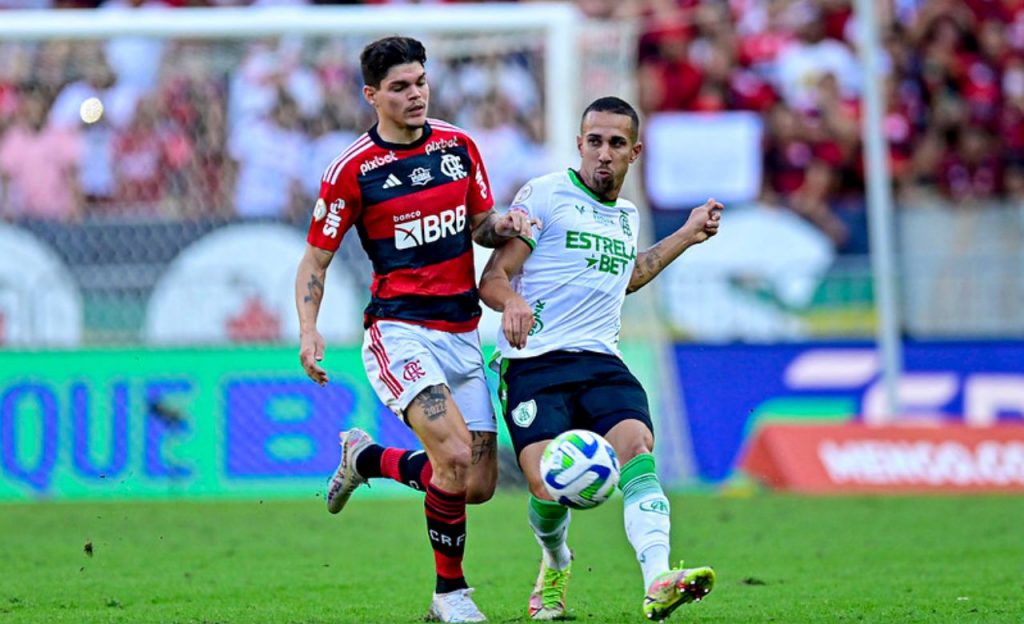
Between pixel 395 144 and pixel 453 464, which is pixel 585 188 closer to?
pixel 395 144

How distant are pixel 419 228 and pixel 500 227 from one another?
1.23 ft

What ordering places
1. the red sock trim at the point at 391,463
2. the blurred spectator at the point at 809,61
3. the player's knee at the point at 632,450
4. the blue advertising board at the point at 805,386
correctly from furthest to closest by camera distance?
the blurred spectator at the point at 809,61 → the blue advertising board at the point at 805,386 → the red sock trim at the point at 391,463 → the player's knee at the point at 632,450

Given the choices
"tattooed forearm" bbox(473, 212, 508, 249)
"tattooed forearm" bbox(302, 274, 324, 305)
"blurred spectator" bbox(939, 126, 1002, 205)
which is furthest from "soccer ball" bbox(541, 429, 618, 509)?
"blurred spectator" bbox(939, 126, 1002, 205)

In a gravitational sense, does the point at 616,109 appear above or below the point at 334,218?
above

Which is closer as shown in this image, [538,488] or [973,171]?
[538,488]

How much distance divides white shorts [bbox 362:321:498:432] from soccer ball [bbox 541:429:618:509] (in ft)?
2.90

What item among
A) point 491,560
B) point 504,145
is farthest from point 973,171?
point 491,560

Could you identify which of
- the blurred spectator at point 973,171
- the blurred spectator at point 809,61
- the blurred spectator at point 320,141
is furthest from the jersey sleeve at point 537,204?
the blurred spectator at point 809,61

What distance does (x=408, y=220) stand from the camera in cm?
827

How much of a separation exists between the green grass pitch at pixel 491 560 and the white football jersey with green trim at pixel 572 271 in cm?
128

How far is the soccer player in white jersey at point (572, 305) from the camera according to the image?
319 inches

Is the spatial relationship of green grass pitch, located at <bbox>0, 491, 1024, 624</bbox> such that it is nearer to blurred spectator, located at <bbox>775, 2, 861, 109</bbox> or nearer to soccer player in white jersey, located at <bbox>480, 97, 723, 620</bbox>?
soccer player in white jersey, located at <bbox>480, 97, 723, 620</bbox>

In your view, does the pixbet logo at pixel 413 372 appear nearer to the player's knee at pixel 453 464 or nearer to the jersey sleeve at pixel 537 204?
the player's knee at pixel 453 464

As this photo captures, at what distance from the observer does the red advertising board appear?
1603 centimetres
